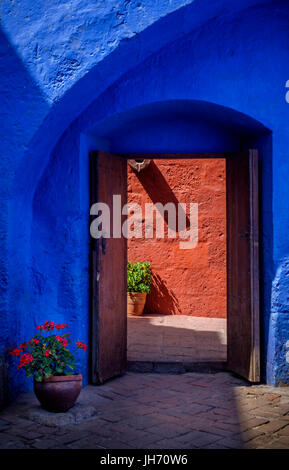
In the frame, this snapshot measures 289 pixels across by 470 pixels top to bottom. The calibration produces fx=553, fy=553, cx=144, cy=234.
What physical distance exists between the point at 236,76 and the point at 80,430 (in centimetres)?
353

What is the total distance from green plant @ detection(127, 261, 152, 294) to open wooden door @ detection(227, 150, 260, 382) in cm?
335

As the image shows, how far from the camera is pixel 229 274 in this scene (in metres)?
6.04

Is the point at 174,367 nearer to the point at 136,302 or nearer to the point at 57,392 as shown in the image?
the point at 57,392

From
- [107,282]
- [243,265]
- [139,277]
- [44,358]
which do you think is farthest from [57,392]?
[139,277]

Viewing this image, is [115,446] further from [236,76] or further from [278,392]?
[236,76]

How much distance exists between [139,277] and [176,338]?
1.83m

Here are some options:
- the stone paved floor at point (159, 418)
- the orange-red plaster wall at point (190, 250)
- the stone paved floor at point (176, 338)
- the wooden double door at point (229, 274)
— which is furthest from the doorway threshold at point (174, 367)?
the orange-red plaster wall at point (190, 250)

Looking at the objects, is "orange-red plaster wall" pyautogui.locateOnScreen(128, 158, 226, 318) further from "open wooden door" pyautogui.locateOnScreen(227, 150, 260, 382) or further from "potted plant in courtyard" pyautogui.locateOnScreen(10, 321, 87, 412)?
"potted plant in courtyard" pyautogui.locateOnScreen(10, 321, 87, 412)

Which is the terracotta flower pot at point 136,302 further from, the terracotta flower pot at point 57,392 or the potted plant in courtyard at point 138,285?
the terracotta flower pot at point 57,392

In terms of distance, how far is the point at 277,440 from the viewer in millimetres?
3973

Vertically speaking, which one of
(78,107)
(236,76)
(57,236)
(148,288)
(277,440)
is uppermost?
(236,76)

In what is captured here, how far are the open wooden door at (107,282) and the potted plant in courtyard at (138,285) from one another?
3.20 m

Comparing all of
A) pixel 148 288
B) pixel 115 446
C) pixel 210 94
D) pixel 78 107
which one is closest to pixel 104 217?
pixel 78 107

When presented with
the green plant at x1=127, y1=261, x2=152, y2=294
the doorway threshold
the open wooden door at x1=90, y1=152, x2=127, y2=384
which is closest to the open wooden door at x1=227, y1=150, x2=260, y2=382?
the doorway threshold
